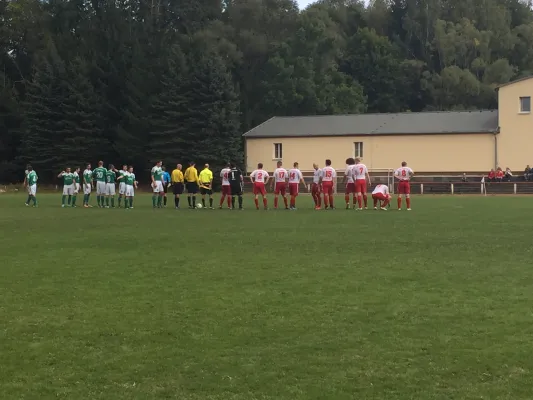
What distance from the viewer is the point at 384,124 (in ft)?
197

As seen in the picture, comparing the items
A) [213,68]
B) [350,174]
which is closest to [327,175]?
[350,174]

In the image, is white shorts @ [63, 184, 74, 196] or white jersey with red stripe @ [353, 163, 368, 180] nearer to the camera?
white jersey with red stripe @ [353, 163, 368, 180]

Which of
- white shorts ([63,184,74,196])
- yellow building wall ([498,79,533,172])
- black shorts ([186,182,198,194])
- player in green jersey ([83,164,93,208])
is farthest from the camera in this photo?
yellow building wall ([498,79,533,172])

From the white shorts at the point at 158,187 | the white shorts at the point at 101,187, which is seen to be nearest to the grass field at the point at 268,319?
the white shorts at the point at 158,187

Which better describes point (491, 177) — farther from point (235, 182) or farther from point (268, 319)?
point (268, 319)

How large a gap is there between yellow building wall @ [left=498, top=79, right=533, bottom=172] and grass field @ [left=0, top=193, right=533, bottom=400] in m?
41.2

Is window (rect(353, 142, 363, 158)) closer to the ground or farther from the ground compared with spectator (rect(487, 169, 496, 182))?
farther from the ground

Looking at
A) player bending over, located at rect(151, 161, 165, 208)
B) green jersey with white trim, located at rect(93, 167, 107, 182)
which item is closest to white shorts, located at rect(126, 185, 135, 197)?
player bending over, located at rect(151, 161, 165, 208)

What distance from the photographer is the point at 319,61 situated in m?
75.6

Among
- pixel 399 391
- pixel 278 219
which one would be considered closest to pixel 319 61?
pixel 278 219

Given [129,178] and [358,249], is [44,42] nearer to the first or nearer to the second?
[129,178]

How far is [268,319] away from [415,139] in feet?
168

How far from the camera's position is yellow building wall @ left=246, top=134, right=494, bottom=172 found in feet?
183

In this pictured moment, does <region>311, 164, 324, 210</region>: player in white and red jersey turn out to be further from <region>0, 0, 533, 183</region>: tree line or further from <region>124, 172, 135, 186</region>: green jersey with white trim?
<region>0, 0, 533, 183</region>: tree line
